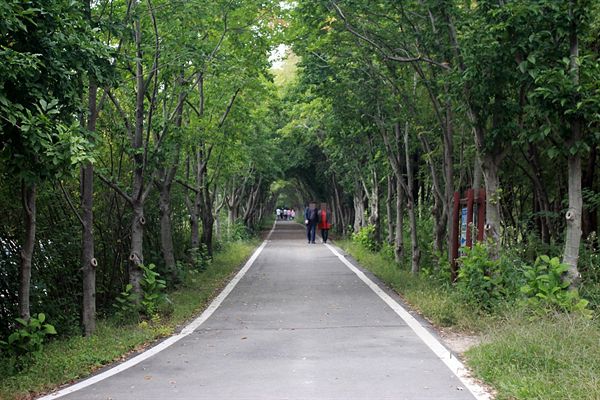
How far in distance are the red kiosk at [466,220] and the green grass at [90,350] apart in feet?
16.7

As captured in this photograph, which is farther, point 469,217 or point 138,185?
point 469,217

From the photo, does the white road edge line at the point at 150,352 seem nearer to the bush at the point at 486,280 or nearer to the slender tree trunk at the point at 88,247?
the slender tree trunk at the point at 88,247

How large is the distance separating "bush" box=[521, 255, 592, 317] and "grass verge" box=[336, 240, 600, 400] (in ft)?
0.89

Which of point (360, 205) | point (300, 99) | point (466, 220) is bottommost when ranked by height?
point (466, 220)

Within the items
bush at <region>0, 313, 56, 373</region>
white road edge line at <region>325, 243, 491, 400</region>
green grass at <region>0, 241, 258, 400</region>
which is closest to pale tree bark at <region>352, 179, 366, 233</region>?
white road edge line at <region>325, 243, 491, 400</region>

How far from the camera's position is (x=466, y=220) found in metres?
12.5

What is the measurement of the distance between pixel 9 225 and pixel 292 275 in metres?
9.52

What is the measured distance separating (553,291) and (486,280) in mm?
1344

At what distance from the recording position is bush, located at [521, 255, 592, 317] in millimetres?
8633

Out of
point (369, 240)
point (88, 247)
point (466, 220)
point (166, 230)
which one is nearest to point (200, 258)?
point (166, 230)

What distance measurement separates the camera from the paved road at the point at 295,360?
628 centimetres

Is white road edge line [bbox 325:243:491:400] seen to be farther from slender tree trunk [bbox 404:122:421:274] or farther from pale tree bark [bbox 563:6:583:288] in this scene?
slender tree trunk [bbox 404:122:421:274]

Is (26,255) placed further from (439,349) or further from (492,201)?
(492,201)

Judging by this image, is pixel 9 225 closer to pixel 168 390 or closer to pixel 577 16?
pixel 168 390
